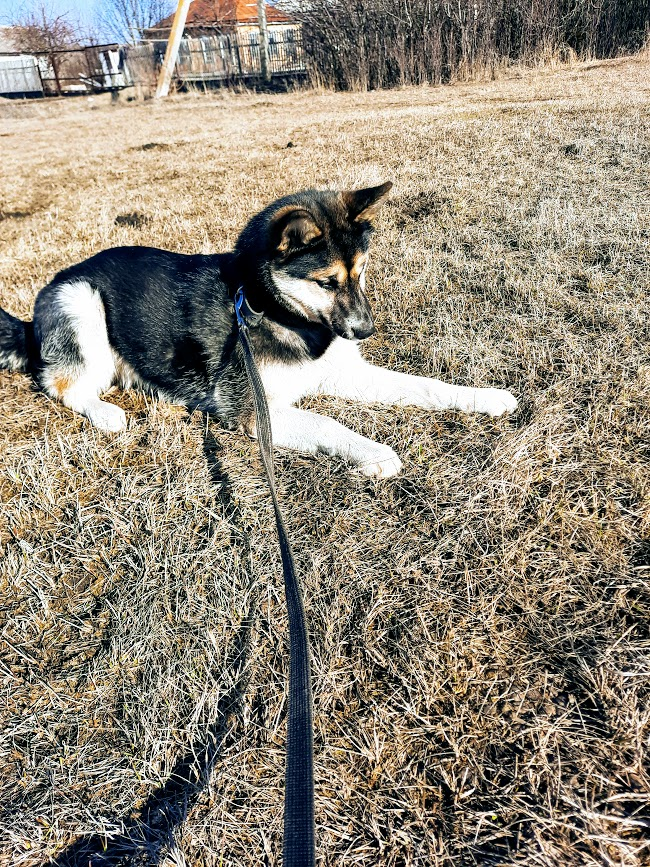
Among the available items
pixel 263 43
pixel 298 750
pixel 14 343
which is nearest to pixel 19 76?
pixel 263 43

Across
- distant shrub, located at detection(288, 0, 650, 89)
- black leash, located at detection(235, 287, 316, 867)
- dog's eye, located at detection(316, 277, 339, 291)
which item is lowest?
black leash, located at detection(235, 287, 316, 867)

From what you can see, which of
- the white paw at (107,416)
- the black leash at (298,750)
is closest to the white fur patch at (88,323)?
the white paw at (107,416)

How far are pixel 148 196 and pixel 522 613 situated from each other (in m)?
8.66

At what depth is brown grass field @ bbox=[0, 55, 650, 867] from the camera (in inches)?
60.2

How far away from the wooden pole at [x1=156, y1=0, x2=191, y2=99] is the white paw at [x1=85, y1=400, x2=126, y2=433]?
92.0 feet

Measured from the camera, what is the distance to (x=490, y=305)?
414 centimetres

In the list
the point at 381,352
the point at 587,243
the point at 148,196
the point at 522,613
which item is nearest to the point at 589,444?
the point at 522,613

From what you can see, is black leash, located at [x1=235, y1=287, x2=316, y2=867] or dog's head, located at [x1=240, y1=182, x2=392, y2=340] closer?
black leash, located at [x1=235, y1=287, x2=316, y2=867]

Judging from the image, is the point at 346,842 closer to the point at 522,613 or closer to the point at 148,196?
the point at 522,613

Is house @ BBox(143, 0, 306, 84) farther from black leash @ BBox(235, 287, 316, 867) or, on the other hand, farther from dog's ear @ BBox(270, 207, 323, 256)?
black leash @ BBox(235, 287, 316, 867)

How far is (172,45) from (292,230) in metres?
29.0

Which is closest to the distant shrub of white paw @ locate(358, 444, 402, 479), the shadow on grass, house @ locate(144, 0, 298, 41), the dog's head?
house @ locate(144, 0, 298, 41)

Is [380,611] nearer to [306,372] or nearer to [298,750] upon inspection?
[298,750]

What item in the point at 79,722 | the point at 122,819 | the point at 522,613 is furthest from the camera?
the point at 522,613
